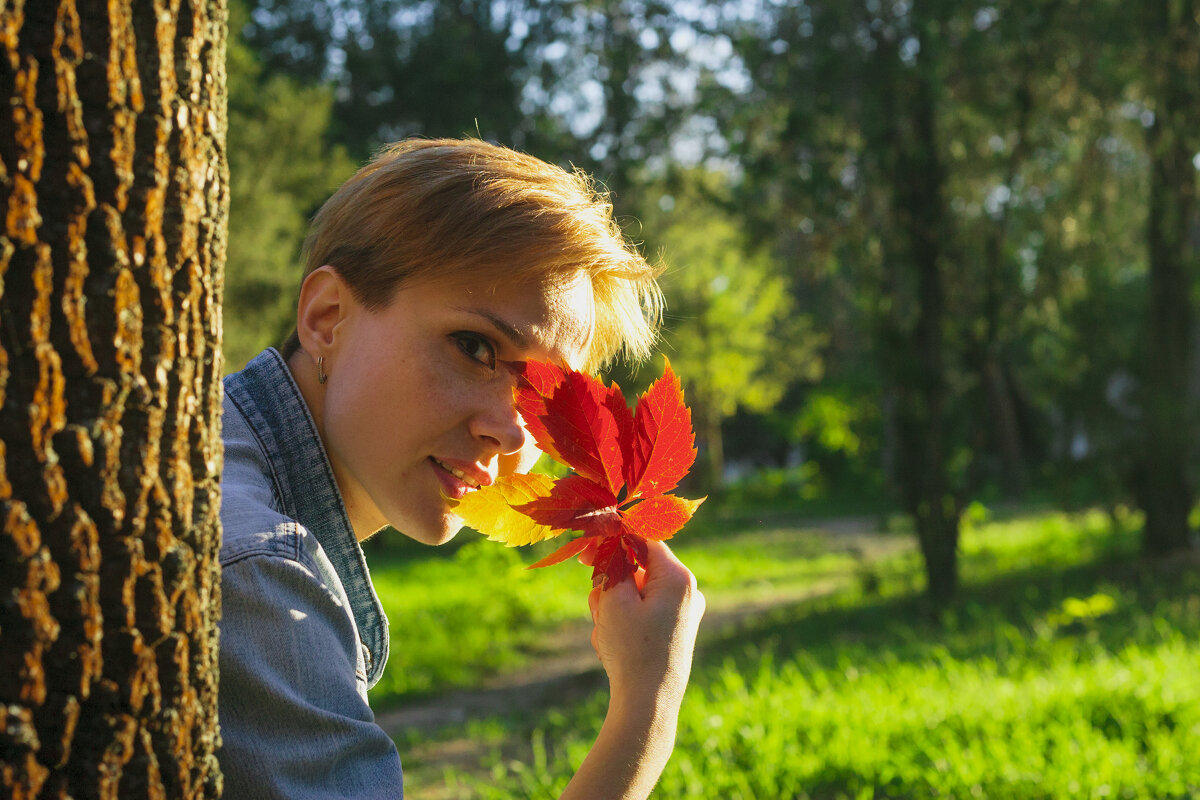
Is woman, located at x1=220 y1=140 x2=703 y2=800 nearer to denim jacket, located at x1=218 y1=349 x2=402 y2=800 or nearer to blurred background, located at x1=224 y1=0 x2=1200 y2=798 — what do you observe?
denim jacket, located at x1=218 y1=349 x2=402 y2=800

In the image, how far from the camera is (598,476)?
4.23 ft

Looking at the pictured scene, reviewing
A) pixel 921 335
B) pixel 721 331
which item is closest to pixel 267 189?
pixel 921 335

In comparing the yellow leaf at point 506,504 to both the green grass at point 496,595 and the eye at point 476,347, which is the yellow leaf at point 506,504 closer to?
the eye at point 476,347

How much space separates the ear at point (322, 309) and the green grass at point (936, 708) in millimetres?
2833

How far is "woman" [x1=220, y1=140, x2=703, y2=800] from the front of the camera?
3.62 ft

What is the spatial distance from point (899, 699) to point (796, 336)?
21057 mm

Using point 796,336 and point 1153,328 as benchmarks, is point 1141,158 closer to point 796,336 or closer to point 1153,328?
point 1153,328

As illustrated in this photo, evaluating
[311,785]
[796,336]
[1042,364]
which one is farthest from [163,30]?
[796,336]

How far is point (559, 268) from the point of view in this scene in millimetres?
1478

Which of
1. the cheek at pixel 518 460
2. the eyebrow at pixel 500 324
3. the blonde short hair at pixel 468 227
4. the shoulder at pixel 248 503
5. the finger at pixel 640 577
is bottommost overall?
the finger at pixel 640 577

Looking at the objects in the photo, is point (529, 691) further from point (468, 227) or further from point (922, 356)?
point (468, 227)

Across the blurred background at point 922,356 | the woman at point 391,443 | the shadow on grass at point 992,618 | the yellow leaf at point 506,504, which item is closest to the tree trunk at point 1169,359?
the blurred background at point 922,356

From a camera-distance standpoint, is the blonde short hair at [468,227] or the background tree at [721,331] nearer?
the blonde short hair at [468,227]

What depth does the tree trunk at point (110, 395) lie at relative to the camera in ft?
2.78
